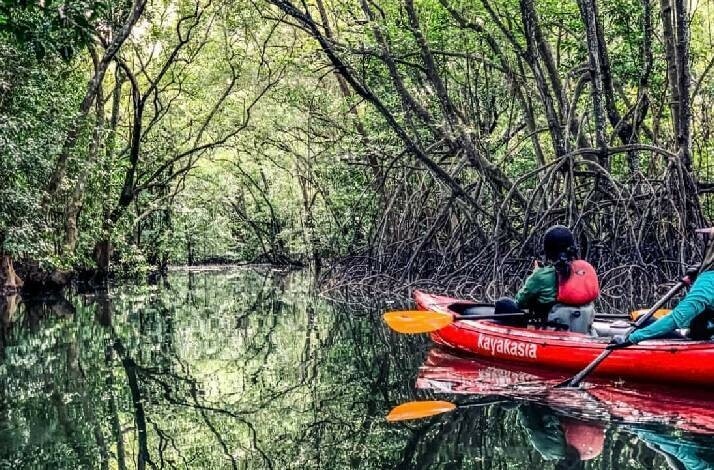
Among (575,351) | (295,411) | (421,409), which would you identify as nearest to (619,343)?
(575,351)

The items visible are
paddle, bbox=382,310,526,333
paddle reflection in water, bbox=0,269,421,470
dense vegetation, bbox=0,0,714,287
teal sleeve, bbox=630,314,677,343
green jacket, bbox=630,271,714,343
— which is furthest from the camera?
dense vegetation, bbox=0,0,714,287

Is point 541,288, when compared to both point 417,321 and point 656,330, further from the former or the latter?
point 656,330

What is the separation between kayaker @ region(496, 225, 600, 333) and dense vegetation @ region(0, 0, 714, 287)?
2068mm

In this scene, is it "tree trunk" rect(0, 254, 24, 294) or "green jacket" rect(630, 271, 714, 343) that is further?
"tree trunk" rect(0, 254, 24, 294)

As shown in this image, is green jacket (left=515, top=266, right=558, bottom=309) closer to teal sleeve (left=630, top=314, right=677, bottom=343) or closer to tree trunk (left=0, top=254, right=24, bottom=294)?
teal sleeve (left=630, top=314, right=677, bottom=343)

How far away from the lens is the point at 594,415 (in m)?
4.30

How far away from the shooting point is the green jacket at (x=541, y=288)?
5787 mm

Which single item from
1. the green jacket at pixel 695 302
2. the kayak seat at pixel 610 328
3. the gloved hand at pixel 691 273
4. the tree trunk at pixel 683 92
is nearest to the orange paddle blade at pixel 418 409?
the green jacket at pixel 695 302

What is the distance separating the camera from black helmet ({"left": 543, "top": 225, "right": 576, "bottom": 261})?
562 cm

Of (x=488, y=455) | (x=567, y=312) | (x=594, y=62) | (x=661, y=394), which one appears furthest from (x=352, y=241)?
(x=488, y=455)

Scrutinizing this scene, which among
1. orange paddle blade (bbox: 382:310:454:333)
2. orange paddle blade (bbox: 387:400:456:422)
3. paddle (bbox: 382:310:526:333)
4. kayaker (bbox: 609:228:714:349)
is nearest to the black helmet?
paddle (bbox: 382:310:526:333)

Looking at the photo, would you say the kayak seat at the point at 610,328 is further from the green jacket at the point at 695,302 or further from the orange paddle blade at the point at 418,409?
the orange paddle blade at the point at 418,409

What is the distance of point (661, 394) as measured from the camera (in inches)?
187

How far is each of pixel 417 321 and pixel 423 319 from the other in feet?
0.22
